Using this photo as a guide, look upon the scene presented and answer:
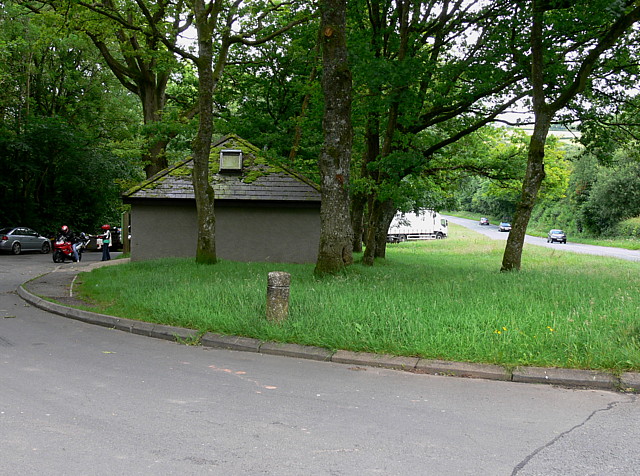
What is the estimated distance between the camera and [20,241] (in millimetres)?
29297

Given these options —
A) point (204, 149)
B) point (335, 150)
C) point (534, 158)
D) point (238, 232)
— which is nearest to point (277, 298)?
point (335, 150)

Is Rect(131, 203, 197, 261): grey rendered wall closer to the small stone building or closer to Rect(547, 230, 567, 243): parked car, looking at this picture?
the small stone building

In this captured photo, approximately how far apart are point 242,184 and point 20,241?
1652 centimetres

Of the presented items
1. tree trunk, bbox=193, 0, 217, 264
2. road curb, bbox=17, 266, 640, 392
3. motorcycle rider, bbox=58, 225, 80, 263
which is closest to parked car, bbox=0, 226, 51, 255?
motorcycle rider, bbox=58, 225, 80, 263

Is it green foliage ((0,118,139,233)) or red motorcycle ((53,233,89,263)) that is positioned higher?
green foliage ((0,118,139,233))

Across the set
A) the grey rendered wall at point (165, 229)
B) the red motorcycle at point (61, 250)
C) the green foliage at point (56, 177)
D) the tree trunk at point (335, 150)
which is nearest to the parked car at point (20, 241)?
the green foliage at point (56, 177)

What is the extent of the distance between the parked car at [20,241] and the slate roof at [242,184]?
12.8 m

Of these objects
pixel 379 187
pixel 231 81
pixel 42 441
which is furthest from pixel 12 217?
pixel 42 441

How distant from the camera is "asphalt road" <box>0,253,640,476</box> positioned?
3.81 m

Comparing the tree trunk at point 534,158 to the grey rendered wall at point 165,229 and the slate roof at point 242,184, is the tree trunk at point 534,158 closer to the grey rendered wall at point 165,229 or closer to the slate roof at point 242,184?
the slate roof at point 242,184

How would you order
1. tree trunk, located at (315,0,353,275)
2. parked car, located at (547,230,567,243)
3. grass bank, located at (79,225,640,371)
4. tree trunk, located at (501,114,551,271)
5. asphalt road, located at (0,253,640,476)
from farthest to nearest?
1. parked car, located at (547,230,567,243)
2. tree trunk, located at (501,114,551,271)
3. tree trunk, located at (315,0,353,275)
4. grass bank, located at (79,225,640,371)
5. asphalt road, located at (0,253,640,476)

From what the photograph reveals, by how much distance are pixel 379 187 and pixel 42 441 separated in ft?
44.3

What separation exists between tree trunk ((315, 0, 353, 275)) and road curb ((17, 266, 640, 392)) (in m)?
4.35

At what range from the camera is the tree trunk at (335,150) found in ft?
38.5
